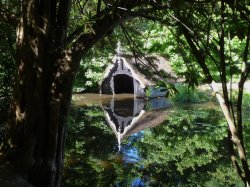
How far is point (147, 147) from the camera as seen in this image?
1484 centimetres

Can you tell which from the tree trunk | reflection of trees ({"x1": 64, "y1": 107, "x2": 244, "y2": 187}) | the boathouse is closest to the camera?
→ the tree trunk

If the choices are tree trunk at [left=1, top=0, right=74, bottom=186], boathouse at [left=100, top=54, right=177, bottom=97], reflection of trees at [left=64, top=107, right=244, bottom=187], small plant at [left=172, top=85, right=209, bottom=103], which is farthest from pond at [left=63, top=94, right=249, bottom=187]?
tree trunk at [left=1, top=0, right=74, bottom=186]

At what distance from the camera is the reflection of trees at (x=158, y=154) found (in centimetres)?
1109

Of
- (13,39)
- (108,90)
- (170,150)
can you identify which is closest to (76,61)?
(13,39)

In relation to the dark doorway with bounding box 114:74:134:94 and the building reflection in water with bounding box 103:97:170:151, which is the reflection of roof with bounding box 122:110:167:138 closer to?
the building reflection in water with bounding box 103:97:170:151

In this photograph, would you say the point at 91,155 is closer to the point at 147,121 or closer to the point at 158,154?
the point at 158,154

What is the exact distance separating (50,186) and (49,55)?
1.21 metres

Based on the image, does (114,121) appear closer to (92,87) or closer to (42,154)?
(92,87)

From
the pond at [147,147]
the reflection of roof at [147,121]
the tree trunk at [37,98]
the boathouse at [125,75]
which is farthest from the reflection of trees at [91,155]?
the boathouse at [125,75]

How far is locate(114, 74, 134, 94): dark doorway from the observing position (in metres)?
29.8

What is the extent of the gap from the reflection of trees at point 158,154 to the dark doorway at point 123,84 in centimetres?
1030

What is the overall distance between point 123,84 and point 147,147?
621 inches

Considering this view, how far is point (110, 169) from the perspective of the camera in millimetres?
11766

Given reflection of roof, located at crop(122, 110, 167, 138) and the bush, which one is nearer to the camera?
reflection of roof, located at crop(122, 110, 167, 138)
